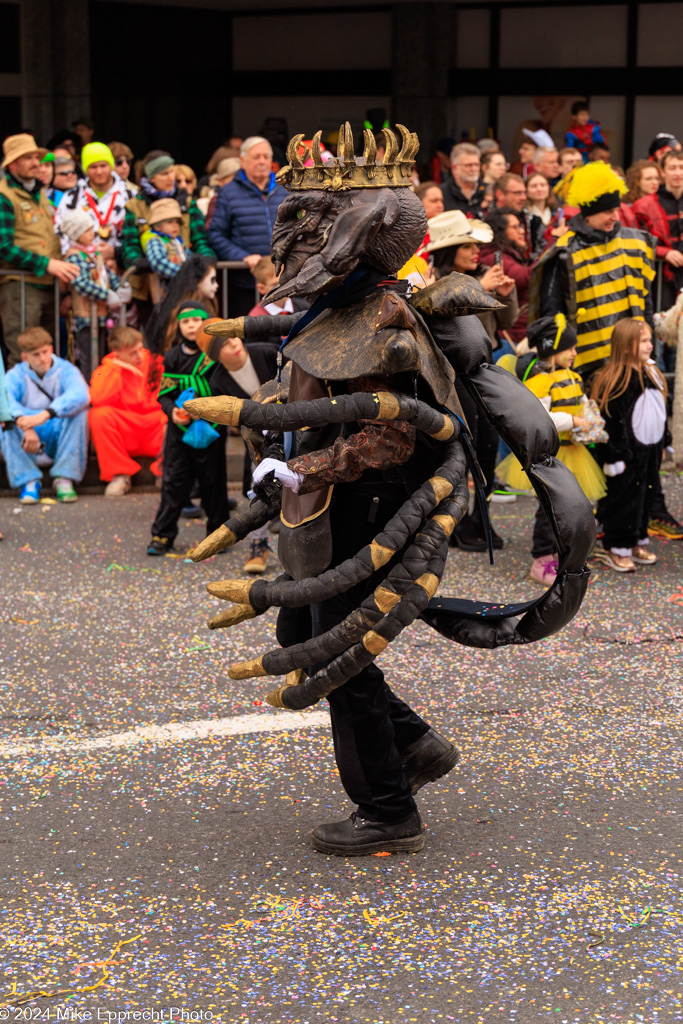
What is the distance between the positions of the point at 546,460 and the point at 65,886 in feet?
6.10

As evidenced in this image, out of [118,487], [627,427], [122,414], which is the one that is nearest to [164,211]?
[122,414]

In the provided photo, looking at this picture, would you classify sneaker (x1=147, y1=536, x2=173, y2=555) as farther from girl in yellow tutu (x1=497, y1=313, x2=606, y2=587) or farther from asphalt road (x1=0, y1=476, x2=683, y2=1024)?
girl in yellow tutu (x1=497, y1=313, x2=606, y2=587)

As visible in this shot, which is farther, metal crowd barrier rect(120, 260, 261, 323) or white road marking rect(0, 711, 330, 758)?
metal crowd barrier rect(120, 260, 261, 323)

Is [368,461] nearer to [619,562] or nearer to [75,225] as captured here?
[619,562]

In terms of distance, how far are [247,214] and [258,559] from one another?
335 centimetres

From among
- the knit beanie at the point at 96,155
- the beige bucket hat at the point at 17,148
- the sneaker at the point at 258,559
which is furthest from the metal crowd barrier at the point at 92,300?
the sneaker at the point at 258,559

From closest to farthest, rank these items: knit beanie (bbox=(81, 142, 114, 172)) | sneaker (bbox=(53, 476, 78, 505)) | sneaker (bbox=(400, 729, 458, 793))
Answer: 1. sneaker (bbox=(400, 729, 458, 793))
2. sneaker (bbox=(53, 476, 78, 505))
3. knit beanie (bbox=(81, 142, 114, 172))

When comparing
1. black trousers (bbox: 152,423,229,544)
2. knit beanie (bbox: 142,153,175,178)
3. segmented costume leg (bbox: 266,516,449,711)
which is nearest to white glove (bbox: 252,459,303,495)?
segmented costume leg (bbox: 266,516,449,711)

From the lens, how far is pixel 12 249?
9.34m

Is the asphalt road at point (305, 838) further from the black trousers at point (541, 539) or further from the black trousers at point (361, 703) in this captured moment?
the black trousers at point (541, 539)

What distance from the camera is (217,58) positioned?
1834cm

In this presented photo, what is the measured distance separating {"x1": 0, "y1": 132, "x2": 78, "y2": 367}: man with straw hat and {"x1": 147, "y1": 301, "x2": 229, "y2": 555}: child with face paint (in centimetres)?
208

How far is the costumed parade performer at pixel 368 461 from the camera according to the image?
362 cm

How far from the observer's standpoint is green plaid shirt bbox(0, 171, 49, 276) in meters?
9.27
